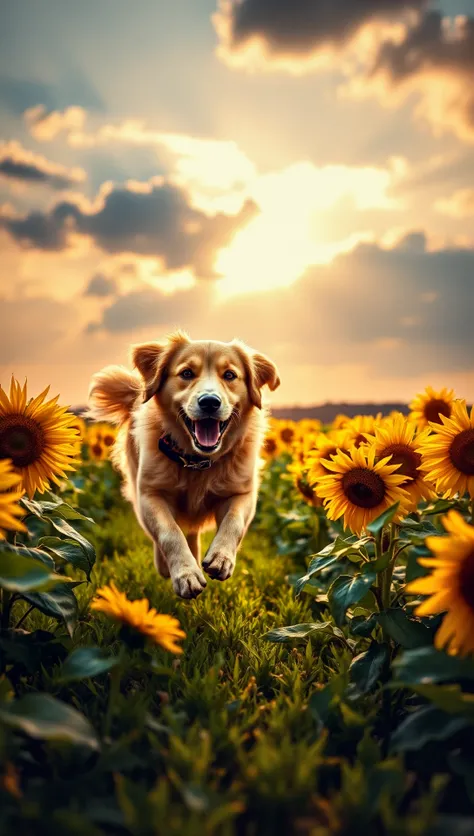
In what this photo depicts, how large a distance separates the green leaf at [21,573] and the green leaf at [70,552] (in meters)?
0.72

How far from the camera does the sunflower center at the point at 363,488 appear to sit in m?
2.99

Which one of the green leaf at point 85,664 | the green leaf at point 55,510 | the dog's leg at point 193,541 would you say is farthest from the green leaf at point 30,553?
the dog's leg at point 193,541

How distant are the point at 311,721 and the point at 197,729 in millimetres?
431

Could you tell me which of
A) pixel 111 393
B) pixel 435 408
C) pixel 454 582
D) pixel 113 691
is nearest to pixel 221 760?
pixel 113 691

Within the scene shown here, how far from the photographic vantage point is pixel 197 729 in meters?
2.19

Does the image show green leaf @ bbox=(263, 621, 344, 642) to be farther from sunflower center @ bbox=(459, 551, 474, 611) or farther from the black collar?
the black collar

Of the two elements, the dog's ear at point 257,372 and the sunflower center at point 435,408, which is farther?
the sunflower center at point 435,408

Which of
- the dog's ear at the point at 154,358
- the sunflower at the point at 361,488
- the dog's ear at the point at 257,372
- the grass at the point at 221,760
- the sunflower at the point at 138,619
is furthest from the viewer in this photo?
the dog's ear at the point at 257,372

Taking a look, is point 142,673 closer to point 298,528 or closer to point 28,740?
point 28,740

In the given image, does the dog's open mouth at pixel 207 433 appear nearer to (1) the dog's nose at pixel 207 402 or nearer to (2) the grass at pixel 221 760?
(1) the dog's nose at pixel 207 402

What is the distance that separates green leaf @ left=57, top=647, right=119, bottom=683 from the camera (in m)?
2.12

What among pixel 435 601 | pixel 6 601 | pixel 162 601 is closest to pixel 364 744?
pixel 435 601

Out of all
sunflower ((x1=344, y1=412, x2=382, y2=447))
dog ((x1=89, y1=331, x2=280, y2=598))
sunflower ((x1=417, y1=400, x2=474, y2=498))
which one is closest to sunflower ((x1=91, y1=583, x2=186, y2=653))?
sunflower ((x1=417, y1=400, x2=474, y2=498))

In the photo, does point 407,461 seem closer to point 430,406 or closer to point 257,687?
point 257,687
